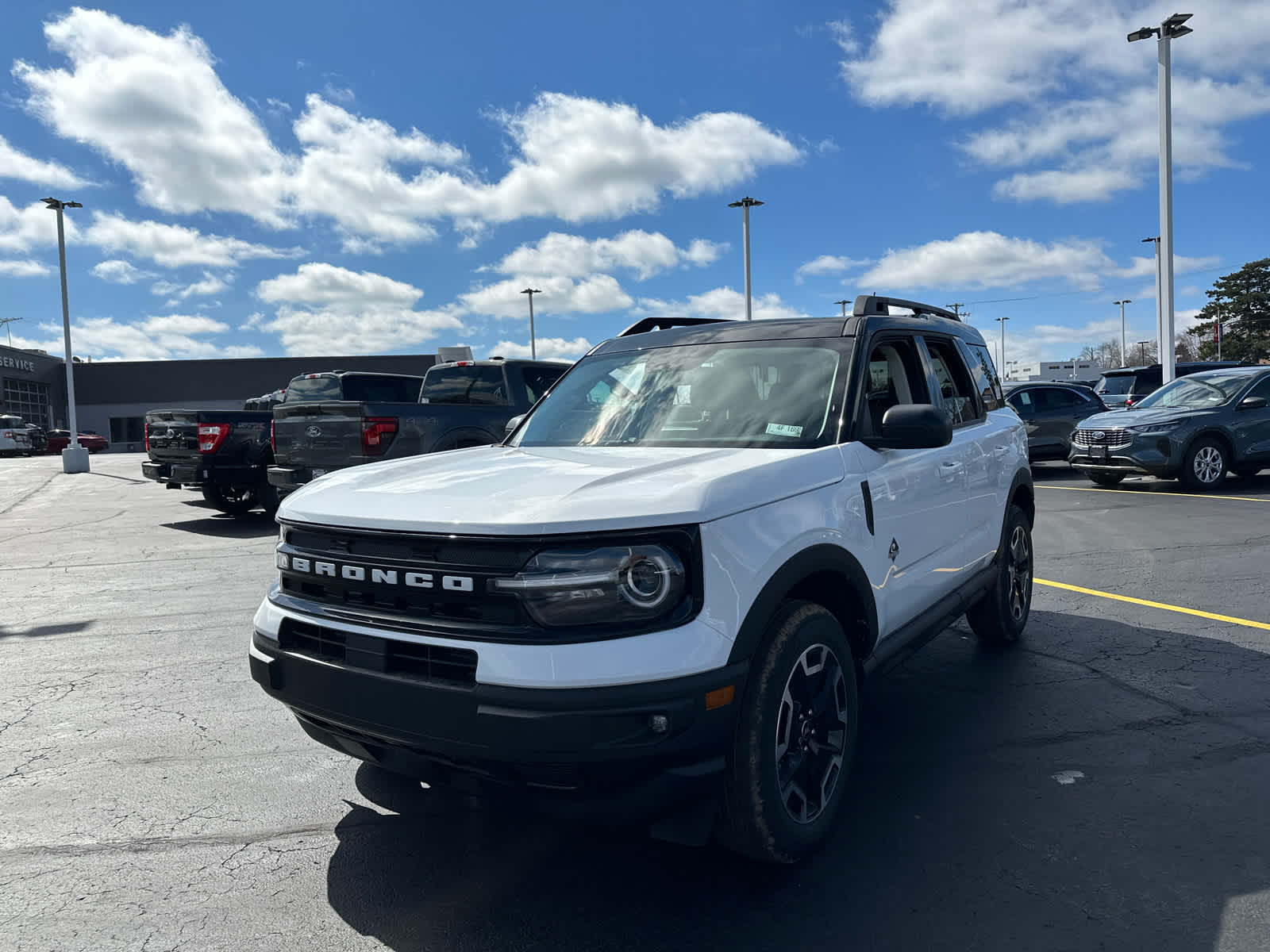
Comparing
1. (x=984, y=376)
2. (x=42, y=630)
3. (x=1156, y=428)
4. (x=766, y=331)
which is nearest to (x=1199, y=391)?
(x=1156, y=428)

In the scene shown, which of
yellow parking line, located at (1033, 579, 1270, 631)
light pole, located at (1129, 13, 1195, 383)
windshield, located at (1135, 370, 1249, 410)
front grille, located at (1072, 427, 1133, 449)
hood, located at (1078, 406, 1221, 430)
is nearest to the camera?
yellow parking line, located at (1033, 579, 1270, 631)

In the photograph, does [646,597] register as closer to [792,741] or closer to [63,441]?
[792,741]

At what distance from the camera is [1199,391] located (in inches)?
531

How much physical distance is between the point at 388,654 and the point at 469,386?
29.0 feet

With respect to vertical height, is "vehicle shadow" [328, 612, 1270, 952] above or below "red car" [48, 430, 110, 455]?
below

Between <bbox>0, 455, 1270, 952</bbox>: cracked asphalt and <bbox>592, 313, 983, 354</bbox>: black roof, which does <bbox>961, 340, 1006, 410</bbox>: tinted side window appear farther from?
<bbox>0, 455, 1270, 952</bbox>: cracked asphalt

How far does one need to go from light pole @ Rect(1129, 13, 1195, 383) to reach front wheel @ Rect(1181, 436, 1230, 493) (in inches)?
391

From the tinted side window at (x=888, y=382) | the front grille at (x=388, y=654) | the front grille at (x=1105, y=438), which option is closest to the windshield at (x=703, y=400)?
the tinted side window at (x=888, y=382)

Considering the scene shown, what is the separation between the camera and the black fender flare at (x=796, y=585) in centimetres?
267

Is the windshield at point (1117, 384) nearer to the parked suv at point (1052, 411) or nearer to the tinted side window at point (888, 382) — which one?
the parked suv at point (1052, 411)

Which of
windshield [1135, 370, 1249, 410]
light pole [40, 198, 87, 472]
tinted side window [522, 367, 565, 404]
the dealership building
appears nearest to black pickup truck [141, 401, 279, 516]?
tinted side window [522, 367, 565, 404]

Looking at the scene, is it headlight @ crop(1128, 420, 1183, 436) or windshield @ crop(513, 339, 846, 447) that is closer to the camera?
windshield @ crop(513, 339, 846, 447)

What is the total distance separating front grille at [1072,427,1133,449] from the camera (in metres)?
13.2

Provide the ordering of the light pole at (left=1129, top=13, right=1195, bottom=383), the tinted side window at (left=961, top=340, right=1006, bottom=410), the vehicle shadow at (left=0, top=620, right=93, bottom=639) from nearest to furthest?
the tinted side window at (left=961, top=340, right=1006, bottom=410), the vehicle shadow at (left=0, top=620, right=93, bottom=639), the light pole at (left=1129, top=13, right=1195, bottom=383)
